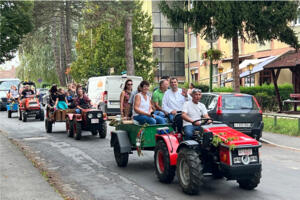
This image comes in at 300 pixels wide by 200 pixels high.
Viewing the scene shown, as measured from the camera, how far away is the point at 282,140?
1484cm

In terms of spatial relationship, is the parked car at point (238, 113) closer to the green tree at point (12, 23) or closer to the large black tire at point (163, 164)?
the large black tire at point (163, 164)

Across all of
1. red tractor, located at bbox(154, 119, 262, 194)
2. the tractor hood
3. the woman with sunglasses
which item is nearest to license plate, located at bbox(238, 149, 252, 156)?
red tractor, located at bbox(154, 119, 262, 194)

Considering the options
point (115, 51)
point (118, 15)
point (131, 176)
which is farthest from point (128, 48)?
point (131, 176)

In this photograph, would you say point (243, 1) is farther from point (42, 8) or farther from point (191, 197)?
point (42, 8)

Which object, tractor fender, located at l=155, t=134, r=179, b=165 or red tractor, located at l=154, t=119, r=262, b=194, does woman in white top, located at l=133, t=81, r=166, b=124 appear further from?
red tractor, located at l=154, t=119, r=262, b=194

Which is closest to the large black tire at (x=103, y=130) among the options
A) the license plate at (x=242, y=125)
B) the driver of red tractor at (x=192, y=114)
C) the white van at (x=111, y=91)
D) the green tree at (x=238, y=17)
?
the license plate at (x=242, y=125)

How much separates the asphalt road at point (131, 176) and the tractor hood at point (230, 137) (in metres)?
0.94

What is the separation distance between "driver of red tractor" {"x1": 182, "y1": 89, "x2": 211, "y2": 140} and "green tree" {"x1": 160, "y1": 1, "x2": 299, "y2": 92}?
1168 centimetres

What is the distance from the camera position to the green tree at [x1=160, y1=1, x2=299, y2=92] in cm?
1936

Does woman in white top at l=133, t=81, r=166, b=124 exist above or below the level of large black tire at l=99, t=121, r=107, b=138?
above

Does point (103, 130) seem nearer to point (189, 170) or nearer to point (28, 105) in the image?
point (189, 170)

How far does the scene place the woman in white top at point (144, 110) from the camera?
948cm

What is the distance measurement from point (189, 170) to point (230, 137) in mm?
825

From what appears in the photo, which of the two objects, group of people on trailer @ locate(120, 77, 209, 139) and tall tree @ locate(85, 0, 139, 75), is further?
tall tree @ locate(85, 0, 139, 75)
